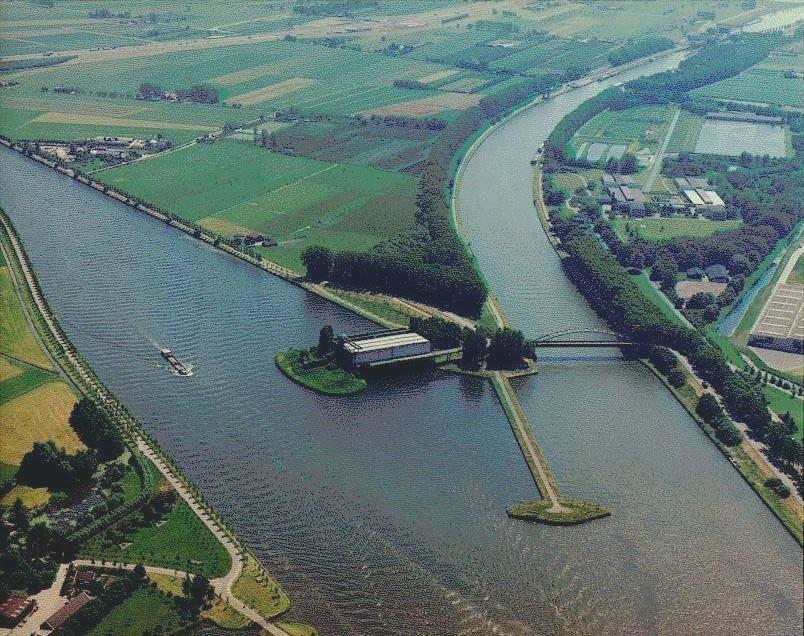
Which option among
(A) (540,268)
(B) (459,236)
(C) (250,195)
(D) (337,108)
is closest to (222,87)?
(D) (337,108)

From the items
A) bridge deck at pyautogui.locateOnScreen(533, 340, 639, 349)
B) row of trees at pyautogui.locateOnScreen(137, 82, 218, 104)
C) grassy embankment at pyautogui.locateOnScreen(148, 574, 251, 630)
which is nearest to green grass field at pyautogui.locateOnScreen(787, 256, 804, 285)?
bridge deck at pyautogui.locateOnScreen(533, 340, 639, 349)

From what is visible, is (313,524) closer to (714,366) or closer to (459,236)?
(714,366)

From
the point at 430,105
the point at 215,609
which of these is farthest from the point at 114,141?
the point at 215,609

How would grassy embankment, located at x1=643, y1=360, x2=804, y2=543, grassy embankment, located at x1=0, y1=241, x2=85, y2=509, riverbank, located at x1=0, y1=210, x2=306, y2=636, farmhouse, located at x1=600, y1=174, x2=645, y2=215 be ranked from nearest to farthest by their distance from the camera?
riverbank, located at x1=0, y1=210, x2=306, y2=636 < grassy embankment, located at x1=643, y1=360, x2=804, y2=543 < grassy embankment, located at x1=0, y1=241, x2=85, y2=509 < farmhouse, located at x1=600, y1=174, x2=645, y2=215

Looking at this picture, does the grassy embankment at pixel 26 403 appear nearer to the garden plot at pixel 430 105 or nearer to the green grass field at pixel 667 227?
the green grass field at pixel 667 227

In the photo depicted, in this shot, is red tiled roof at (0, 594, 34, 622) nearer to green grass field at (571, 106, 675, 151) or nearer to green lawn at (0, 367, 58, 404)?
green lawn at (0, 367, 58, 404)
